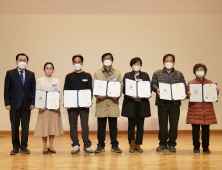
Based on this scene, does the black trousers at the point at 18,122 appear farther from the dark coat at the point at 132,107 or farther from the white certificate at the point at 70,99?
the dark coat at the point at 132,107

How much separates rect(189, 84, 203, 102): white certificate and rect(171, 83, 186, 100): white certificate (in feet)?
0.58

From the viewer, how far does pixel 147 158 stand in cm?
333

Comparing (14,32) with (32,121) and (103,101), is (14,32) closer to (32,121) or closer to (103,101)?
(32,121)

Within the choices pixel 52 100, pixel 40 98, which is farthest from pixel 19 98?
pixel 52 100

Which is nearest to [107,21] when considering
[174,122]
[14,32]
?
[14,32]

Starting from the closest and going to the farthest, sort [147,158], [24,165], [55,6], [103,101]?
1. [24,165]
2. [147,158]
3. [103,101]
4. [55,6]

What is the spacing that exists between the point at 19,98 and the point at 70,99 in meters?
0.85

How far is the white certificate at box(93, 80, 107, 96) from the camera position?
3519 millimetres

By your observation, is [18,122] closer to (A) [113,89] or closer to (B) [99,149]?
(B) [99,149]

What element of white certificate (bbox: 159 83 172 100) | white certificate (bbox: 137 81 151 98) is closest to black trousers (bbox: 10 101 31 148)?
white certificate (bbox: 137 81 151 98)

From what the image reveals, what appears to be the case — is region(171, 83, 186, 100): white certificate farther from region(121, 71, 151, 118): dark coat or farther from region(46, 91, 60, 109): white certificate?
region(46, 91, 60, 109): white certificate

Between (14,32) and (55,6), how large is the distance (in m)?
1.30

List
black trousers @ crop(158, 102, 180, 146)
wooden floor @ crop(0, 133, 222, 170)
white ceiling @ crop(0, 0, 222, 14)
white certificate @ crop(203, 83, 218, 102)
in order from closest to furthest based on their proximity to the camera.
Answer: wooden floor @ crop(0, 133, 222, 170) < white certificate @ crop(203, 83, 218, 102) < black trousers @ crop(158, 102, 180, 146) < white ceiling @ crop(0, 0, 222, 14)

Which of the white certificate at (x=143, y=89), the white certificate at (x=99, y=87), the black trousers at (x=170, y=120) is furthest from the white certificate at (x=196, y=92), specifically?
the white certificate at (x=99, y=87)
